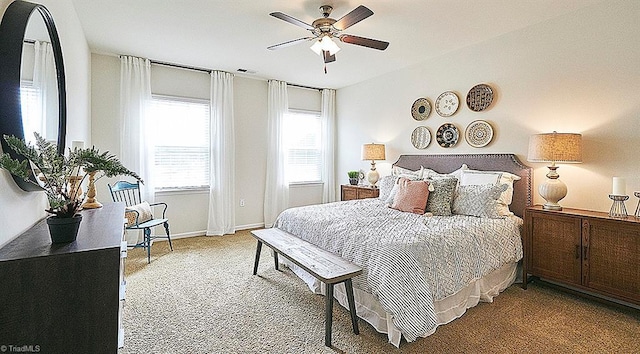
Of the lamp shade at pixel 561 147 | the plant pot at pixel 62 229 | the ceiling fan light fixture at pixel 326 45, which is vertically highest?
the ceiling fan light fixture at pixel 326 45

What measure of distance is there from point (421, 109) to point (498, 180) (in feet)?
5.28

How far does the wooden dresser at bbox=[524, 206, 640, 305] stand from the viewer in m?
2.42

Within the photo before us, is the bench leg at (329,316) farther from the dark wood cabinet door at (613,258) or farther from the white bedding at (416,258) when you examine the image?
the dark wood cabinet door at (613,258)

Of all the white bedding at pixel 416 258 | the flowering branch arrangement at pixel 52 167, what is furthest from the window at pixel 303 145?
the flowering branch arrangement at pixel 52 167

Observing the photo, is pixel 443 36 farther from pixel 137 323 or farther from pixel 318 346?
pixel 137 323

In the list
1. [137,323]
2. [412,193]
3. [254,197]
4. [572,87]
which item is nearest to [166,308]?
→ [137,323]

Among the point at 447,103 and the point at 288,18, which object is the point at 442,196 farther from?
the point at 288,18

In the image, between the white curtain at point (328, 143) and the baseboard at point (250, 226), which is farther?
the white curtain at point (328, 143)

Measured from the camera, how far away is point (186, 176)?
16.0 feet

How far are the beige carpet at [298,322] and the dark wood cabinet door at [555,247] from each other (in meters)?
0.22

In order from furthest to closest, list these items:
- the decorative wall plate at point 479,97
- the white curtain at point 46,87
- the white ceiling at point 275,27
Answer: the decorative wall plate at point 479,97 → the white ceiling at point 275,27 → the white curtain at point 46,87

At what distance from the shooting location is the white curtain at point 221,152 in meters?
4.95

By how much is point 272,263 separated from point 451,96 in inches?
125

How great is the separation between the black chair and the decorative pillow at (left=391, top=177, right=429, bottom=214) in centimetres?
294
